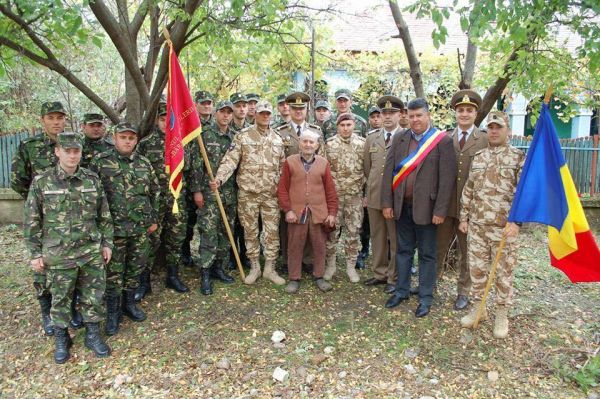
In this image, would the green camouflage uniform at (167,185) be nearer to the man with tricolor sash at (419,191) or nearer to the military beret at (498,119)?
the man with tricolor sash at (419,191)

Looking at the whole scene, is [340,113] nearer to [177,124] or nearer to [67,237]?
[177,124]

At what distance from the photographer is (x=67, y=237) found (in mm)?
3621

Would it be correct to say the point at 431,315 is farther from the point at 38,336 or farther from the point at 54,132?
the point at 54,132

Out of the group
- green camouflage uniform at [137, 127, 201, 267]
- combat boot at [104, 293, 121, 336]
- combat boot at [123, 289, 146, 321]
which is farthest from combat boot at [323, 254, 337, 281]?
combat boot at [104, 293, 121, 336]

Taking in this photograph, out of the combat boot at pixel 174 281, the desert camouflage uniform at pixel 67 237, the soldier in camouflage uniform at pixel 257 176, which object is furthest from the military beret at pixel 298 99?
the desert camouflage uniform at pixel 67 237

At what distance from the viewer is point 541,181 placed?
3.66 meters

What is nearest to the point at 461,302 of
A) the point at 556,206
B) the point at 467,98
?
the point at 556,206

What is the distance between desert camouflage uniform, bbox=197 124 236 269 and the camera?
4.95 metres

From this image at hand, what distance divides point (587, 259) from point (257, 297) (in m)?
3.08

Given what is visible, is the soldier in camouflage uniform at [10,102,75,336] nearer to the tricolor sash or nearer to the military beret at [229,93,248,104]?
the military beret at [229,93,248,104]

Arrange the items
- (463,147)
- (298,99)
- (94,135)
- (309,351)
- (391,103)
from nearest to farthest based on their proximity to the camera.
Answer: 1. (309,351)
2. (463,147)
3. (94,135)
4. (391,103)
5. (298,99)

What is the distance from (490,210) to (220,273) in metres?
2.98

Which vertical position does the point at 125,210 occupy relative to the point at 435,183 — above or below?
below

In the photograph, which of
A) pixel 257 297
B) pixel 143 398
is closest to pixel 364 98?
pixel 257 297
